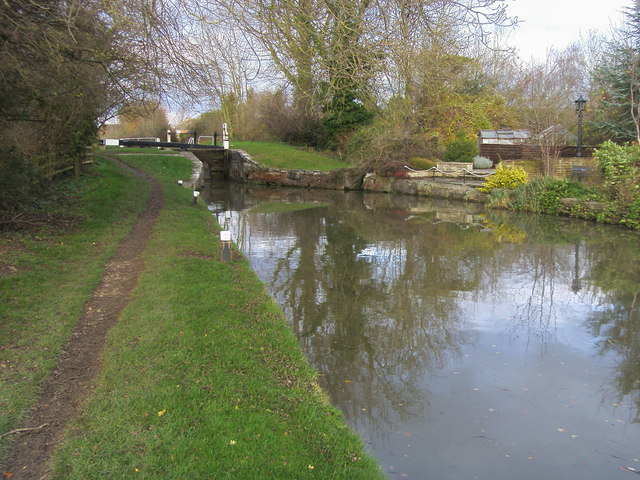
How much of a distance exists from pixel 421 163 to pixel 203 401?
24.2m

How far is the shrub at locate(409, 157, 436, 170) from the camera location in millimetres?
27266

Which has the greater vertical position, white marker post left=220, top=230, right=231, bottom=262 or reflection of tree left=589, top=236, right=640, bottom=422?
white marker post left=220, top=230, right=231, bottom=262

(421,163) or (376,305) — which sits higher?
(421,163)

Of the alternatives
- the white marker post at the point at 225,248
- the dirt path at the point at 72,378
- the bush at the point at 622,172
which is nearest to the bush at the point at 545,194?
the bush at the point at 622,172

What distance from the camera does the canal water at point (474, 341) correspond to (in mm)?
4672

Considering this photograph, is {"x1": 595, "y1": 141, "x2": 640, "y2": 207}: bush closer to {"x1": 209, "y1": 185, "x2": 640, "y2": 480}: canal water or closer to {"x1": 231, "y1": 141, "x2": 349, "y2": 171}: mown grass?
{"x1": 209, "y1": 185, "x2": 640, "y2": 480}: canal water

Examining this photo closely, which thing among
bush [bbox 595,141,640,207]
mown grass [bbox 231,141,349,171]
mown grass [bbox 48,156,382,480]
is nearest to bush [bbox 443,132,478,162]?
mown grass [bbox 231,141,349,171]

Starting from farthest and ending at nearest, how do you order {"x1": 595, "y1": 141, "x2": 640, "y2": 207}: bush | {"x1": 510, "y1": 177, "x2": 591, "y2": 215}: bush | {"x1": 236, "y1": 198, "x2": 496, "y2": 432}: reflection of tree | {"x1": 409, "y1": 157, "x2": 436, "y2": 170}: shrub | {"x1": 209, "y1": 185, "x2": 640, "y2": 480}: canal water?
1. {"x1": 409, "y1": 157, "x2": 436, "y2": 170}: shrub
2. {"x1": 510, "y1": 177, "x2": 591, "y2": 215}: bush
3. {"x1": 595, "y1": 141, "x2": 640, "y2": 207}: bush
4. {"x1": 236, "y1": 198, "x2": 496, "y2": 432}: reflection of tree
5. {"x1": 209, "y1": 185, "x2": 640, "y2": 480}: canal water

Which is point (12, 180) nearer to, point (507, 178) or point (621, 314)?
point (621, 314)

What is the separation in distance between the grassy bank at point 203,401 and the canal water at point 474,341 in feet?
2.08

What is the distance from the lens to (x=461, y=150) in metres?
26.8

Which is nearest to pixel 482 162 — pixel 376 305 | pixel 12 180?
pixel 376 305

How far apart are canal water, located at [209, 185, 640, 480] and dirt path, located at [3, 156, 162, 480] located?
236cm

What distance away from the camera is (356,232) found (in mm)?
15523
